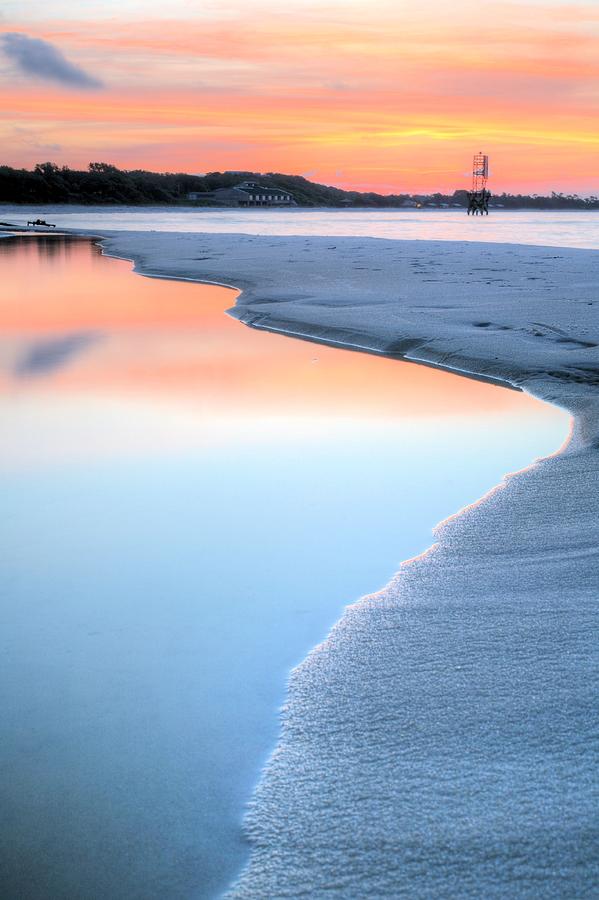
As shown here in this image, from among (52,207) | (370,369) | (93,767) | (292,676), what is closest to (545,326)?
(370,369)

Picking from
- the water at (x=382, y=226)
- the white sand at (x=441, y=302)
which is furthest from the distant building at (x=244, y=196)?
the white sand at (x=441, y=302)

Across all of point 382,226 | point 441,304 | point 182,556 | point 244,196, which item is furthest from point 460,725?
point 244,196

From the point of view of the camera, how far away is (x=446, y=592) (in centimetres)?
281

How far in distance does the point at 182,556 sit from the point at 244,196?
4439 inches

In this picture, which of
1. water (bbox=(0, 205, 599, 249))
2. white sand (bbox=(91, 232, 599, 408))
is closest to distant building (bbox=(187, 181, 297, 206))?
water (bbox=(0, 205, 599, 249))

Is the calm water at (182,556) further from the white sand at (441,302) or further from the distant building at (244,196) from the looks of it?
the distant building at (244,196)

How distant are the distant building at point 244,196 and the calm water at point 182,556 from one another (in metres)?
106

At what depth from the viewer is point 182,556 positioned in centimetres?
321

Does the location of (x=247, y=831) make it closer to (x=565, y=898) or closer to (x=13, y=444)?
(x=565, y=898)

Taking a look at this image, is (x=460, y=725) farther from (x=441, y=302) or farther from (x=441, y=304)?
(x=441, y=302)

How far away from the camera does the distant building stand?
111m

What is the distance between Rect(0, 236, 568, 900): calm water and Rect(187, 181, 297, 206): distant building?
106 m

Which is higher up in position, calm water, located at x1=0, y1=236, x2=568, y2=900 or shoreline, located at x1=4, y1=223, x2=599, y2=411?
shoreline, located at x1=4, y1=223, x2=599, y2=411

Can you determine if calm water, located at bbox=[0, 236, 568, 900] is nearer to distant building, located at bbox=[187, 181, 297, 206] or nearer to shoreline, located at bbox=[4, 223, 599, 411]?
shoreline, located at bbox=[4, 223, 599, 411]
